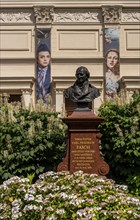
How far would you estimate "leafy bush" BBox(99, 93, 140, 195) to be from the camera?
36.4 ft

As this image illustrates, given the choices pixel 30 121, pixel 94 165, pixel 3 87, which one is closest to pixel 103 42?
pixel 3 87

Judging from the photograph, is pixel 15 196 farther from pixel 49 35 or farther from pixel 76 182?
pixel 49 35

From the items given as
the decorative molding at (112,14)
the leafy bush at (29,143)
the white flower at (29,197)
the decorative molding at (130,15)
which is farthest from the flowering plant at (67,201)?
the decorative molding at (130,15)

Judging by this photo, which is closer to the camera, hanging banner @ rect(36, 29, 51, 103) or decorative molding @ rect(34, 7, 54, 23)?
hanging banner @ rect(36, 29, 51, 103)

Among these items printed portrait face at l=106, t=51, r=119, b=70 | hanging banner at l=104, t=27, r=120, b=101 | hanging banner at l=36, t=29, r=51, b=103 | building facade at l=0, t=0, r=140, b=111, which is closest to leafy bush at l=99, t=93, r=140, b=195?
hanging banner at l=104, t=27, r=120, b=101

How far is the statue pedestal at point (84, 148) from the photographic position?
31.3 ft

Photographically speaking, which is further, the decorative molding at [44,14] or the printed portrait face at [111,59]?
the decorative molding at [44,14]

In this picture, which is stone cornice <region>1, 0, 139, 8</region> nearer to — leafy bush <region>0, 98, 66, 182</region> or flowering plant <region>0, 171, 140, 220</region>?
leafy bush <region>0, 98, 66, 182</region>

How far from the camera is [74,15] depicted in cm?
2308

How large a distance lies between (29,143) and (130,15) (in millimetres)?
13294

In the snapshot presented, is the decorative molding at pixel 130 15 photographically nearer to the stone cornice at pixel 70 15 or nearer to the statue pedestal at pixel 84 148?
the stone cornice at pixel 70 15

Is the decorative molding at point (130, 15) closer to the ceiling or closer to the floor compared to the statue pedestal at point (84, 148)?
closer to the ceiling

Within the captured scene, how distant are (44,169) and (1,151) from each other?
1039 mm

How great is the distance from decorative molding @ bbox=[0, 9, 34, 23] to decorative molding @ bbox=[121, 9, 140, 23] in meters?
4.16
